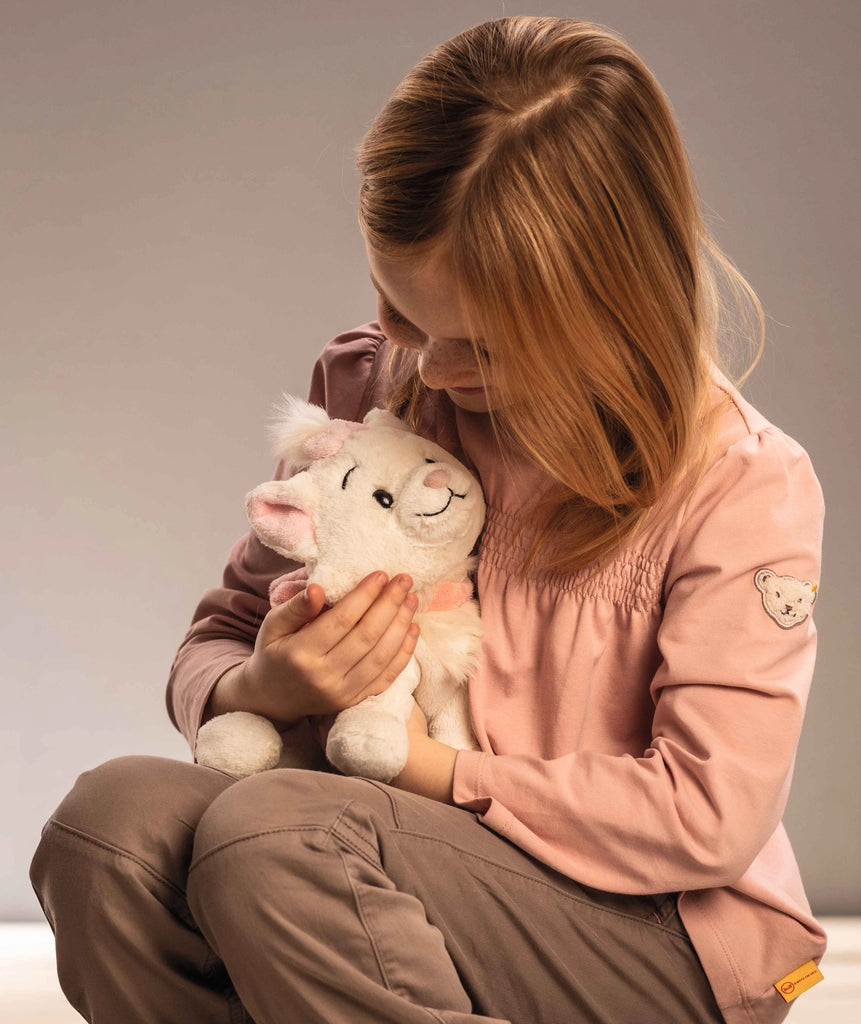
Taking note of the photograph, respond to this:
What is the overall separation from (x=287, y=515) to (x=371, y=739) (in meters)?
0.17

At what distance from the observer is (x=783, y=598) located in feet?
2.64

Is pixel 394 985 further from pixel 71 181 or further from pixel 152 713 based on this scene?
pixel 71 181

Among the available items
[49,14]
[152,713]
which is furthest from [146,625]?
[49,14]

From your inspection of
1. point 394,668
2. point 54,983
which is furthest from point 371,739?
point 54,983

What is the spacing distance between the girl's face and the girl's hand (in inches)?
5.6

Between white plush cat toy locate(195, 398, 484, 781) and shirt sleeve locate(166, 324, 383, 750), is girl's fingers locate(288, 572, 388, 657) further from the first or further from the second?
shirt sleeve locate(166, 324, 383, 750)

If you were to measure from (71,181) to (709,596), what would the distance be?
3.55ft

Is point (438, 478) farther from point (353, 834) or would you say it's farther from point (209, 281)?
point (209, 281)

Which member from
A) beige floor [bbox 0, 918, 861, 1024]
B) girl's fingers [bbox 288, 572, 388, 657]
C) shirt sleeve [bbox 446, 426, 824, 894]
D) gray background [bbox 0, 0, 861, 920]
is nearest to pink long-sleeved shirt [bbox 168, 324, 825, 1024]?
shirt sleeve [bbox 446, 426, 824, 894]

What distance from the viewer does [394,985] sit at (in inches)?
28.0

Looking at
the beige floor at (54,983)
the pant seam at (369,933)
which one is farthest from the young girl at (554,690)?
the beige floor at (54,983)

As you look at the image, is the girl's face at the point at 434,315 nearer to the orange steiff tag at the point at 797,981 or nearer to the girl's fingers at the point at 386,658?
the girl's fingers at the point at 386,658

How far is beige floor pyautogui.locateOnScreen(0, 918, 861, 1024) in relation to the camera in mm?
1209

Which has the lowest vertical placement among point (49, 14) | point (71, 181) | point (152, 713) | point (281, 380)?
point (152, 713)
